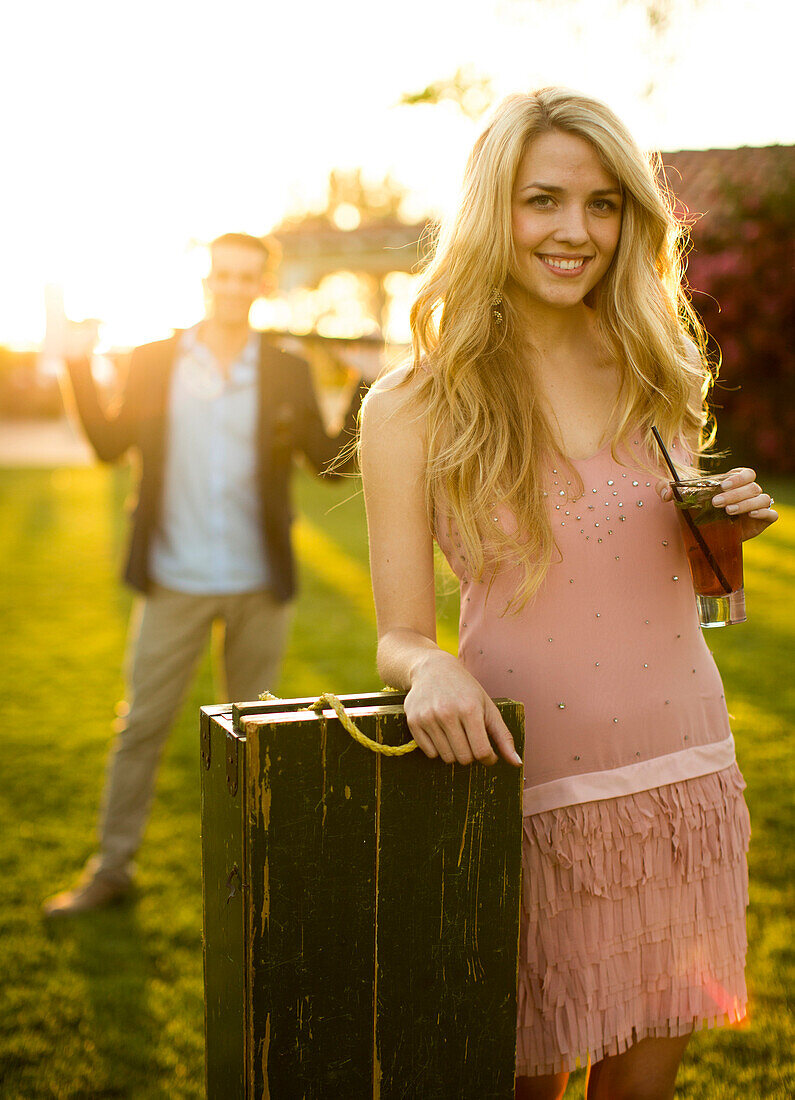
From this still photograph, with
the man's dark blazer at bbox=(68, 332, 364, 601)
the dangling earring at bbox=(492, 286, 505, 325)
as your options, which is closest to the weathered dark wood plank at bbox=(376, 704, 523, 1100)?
the dangling earring at bbox=(492, 286, 505, 325)

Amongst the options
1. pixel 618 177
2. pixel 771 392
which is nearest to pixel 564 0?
pixel 618 177

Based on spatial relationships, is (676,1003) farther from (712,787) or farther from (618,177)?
(618,177)

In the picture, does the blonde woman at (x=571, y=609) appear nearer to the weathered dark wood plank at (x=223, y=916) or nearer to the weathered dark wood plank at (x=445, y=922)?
the weathered dark wood plank at (x=445, y=922)

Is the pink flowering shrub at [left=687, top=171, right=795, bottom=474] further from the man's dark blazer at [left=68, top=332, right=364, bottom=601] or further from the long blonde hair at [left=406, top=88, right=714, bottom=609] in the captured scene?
the long blonde hair at [left=406, top=88, right=714, bottom=609]

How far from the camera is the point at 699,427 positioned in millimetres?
1987

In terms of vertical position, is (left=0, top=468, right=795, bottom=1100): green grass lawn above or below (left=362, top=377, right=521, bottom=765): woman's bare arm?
below

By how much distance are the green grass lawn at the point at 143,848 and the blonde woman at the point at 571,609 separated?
0.69 m

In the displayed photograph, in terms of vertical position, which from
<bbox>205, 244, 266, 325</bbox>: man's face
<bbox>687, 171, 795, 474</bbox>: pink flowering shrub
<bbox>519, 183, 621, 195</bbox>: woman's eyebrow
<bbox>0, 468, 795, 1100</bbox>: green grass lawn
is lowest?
<bbox>0, 468, 795, 1100</bbox>: green grass lawn

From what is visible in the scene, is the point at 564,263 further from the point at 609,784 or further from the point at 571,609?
the point at 609,784

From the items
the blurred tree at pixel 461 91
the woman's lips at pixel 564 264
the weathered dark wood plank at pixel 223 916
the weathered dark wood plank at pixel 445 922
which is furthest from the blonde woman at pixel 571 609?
the blurred tree at pixel 461 91

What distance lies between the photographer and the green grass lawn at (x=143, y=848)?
2.87 m

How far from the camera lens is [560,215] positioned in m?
1.73

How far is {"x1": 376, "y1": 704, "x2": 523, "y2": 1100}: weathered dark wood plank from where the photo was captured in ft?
4.75

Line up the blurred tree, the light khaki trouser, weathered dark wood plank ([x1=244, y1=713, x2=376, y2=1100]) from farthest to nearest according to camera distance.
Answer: the blurred tree
the light khaki trouser
weathered dark wood plank ([x1=244, y1=713, x2=376, y2=1100])
